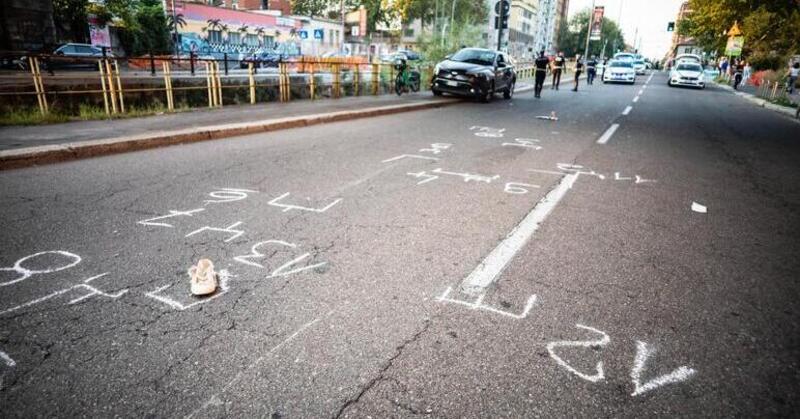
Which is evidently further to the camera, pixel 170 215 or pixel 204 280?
pixel 170 215

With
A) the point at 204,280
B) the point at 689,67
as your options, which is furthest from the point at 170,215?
the point at 689,67

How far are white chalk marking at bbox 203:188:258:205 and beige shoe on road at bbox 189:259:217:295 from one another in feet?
6.64

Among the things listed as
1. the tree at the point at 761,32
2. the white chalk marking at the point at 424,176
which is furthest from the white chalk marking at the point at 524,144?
the tree at the point at 761,32

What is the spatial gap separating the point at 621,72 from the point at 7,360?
37.5 metres

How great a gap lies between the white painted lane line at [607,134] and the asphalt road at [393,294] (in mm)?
3418

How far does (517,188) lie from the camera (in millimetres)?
5773

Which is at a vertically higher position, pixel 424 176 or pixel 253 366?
pixel 424 176

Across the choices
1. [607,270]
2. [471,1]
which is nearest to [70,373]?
[607,270]

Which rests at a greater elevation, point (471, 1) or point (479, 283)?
point (471, 1)

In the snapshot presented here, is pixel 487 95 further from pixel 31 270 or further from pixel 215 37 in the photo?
pixel 215 37

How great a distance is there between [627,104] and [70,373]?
1998 centimetres

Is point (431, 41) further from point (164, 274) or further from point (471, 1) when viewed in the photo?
point (471, 1)

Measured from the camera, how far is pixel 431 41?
97.6ft

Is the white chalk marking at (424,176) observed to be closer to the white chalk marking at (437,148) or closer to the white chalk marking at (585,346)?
the white chalk marking at (437,148)
